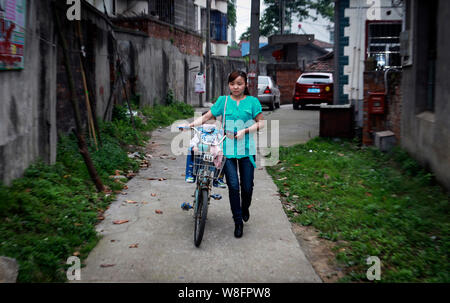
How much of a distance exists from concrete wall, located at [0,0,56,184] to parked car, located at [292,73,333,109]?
15.1 m

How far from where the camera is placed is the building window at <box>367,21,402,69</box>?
14.2 meters

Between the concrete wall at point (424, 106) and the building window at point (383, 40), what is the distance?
5.13 m

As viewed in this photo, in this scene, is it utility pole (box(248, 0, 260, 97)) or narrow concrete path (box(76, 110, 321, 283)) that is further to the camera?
utility pole (box(248, 0, 260, 97))

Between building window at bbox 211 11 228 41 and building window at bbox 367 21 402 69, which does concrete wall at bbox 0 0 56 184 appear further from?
building window at bbox 211 11 228 41

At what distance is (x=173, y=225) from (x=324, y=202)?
7.07 ft

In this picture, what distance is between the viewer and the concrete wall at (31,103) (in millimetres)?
5367

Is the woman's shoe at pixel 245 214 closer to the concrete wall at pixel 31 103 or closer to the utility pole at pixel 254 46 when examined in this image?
the concrete wall at pixel 31 103

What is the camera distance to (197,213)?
4.89 metres

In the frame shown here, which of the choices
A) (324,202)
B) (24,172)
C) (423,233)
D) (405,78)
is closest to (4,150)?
(24,172)

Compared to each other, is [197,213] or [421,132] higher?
[421,132]

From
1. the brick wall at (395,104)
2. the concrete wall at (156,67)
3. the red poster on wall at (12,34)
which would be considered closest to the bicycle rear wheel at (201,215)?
the red poster on wall at (12,34)

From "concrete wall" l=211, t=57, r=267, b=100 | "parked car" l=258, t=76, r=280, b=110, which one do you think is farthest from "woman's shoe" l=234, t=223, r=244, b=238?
"concrete wall" l=211, t=57, r=267, b=100

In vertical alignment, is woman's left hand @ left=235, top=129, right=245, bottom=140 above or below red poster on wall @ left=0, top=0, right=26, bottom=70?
below
